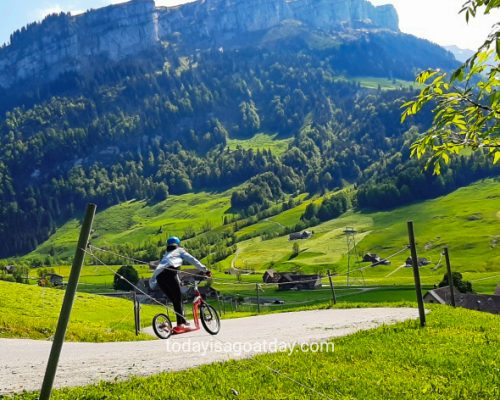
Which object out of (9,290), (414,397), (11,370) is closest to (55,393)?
(11,370)

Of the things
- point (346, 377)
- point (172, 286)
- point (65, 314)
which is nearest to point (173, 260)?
point (172, 286)

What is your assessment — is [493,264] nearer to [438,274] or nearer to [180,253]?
[438,274]

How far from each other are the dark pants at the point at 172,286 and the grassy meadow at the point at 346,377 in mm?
4649

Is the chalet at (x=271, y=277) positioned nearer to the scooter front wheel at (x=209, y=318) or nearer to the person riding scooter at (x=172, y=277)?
the scooter front wheel at (x=209, y=318)

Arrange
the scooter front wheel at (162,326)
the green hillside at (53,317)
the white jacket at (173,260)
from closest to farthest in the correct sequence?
the white jacket at (173,260), the scooter front wheel at (162,326), the green hillside at (53,317)

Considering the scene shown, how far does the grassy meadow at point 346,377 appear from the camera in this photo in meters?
10.1

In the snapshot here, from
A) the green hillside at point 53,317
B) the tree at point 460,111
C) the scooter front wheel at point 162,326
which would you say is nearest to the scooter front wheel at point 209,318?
the scooter front wheel at point 162,326

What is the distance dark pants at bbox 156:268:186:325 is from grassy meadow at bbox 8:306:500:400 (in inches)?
183

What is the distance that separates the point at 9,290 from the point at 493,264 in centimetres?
17141

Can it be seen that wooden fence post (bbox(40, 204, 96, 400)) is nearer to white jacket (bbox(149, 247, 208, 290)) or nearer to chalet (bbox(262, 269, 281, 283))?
white jacket (bbox(149, 247, 208, 290))

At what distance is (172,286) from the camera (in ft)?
56.9

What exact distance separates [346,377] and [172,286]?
7.92 m

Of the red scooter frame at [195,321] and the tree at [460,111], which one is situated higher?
the tree at [460,111]

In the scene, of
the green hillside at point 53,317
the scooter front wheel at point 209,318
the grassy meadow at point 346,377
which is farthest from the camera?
the green hillside at point 53,317
